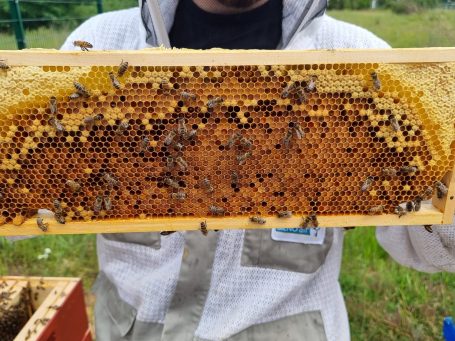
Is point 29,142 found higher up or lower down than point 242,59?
lower down

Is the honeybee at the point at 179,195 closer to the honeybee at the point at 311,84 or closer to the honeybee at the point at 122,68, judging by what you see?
the honeybee at the point at 122,68

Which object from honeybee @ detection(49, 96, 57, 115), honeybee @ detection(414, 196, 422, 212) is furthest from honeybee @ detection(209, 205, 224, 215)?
honeybee @ detection(414, 196, 422, 212)

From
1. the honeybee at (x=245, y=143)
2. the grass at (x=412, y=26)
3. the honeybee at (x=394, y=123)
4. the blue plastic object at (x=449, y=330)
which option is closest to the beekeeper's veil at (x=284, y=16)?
the honeybee at (x=394, y=123)

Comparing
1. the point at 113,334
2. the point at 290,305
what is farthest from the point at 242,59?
A: the point at 113,334

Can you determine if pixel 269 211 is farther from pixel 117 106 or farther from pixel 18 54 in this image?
pixel 18 54

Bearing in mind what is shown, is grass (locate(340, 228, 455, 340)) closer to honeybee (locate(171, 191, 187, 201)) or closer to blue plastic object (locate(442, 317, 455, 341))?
blue plastic object (locate(442, 317, 455, 341))
